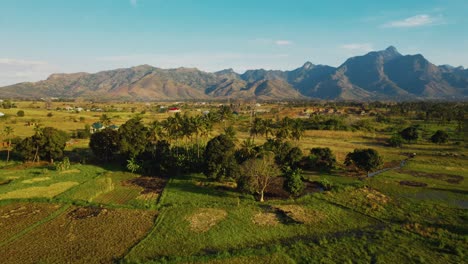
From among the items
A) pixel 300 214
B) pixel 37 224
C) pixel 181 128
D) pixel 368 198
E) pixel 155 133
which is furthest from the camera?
pixel 155 133

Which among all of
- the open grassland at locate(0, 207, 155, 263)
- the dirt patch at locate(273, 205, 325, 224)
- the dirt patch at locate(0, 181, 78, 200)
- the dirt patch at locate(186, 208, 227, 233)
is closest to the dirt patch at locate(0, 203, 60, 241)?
the open grassland at locate(0, 207, 155, 263)

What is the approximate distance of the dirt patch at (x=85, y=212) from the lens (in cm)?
4291

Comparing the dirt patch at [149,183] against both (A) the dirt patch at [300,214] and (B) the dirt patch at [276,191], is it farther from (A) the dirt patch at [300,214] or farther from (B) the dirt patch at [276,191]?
(A) the dirt patch at [300,214]

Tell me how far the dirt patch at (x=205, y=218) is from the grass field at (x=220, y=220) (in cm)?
14

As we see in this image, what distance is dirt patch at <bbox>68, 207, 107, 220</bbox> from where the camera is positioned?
42906mm

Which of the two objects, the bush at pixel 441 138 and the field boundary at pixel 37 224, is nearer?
the field boundary at pixel 37 224

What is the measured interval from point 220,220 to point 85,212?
20.6 meters

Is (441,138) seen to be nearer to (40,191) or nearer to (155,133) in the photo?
(155,133)

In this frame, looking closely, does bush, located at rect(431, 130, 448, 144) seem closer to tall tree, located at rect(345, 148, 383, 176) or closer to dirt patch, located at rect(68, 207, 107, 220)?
tall tree, located at rect(345, 148, 383, 176)

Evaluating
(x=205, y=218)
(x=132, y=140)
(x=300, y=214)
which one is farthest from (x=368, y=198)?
(x=132, y=140)

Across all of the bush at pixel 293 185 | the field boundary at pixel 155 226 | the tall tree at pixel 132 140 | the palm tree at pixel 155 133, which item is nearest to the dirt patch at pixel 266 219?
the bush at pixel 293 185

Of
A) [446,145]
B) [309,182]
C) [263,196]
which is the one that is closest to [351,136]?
[446,145]

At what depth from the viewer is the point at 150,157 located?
242 ft

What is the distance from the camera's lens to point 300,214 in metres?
43.4
